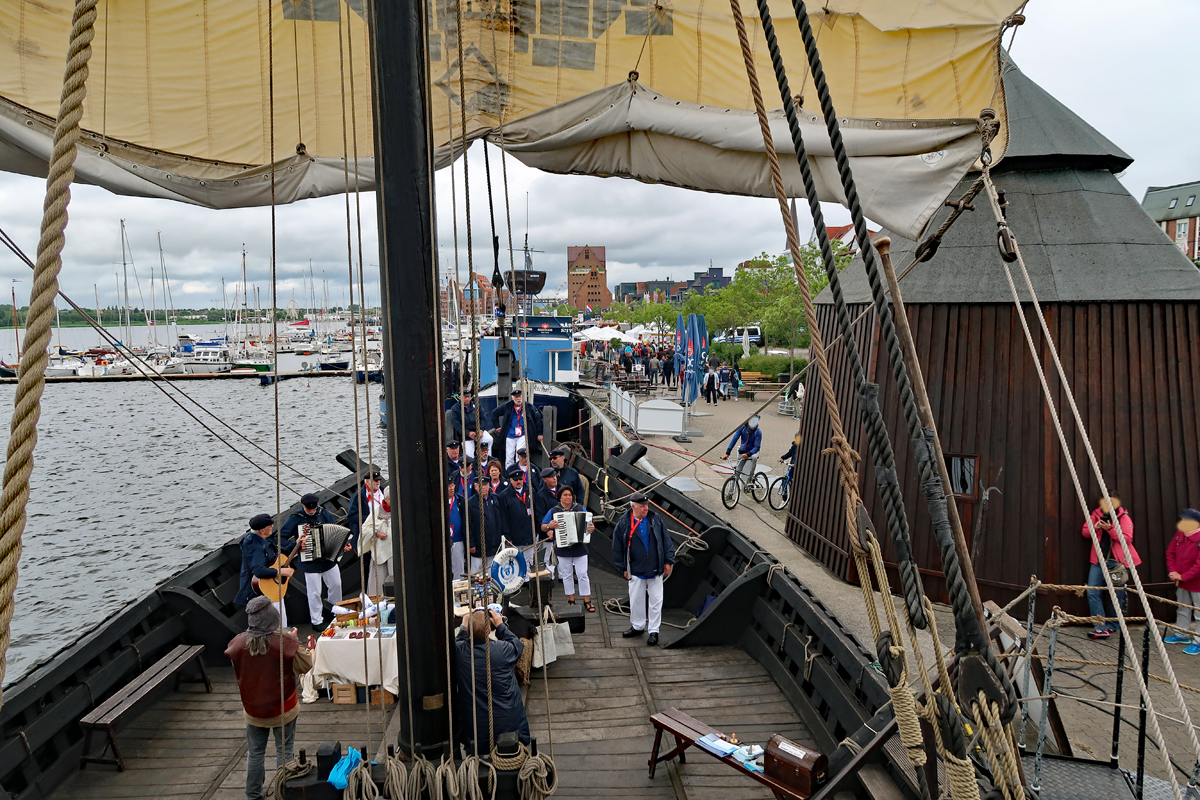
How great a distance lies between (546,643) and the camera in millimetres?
6148

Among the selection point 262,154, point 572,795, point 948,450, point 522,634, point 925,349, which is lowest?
point 572,795

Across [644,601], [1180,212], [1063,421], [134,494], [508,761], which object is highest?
[1180,212]

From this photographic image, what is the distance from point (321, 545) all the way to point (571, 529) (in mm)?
2747

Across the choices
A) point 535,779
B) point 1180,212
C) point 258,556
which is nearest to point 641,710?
point 535,779

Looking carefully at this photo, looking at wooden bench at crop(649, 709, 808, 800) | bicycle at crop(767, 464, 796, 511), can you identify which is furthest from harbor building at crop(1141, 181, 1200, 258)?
wooden bench at crop(649, 709, 808, 800)

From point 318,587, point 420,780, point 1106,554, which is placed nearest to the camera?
point 420,780

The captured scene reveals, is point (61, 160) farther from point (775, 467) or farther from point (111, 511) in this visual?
point (111, 511)

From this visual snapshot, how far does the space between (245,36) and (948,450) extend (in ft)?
30.0

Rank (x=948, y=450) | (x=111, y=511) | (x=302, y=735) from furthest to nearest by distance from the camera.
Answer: (x=111, y=511)
(x=948, y=450)
(x=302, y=735)

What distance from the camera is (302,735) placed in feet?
17.6

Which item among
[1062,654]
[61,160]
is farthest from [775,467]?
[61,160]

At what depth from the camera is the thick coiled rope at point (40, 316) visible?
4.24ft

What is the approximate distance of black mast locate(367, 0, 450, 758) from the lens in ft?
10.1

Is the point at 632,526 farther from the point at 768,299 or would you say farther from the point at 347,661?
the point at 768,299
